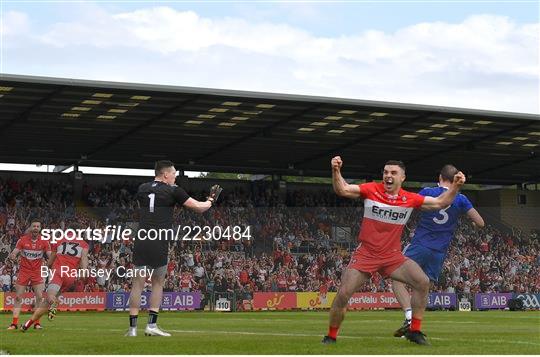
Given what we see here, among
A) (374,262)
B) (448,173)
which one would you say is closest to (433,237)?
(448,173)

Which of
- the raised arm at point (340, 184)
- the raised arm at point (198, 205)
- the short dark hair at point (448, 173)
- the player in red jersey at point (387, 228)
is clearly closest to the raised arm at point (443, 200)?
the player in red jersey at point (387, 228)

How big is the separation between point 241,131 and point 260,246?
17.2 feet

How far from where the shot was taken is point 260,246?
41.5m

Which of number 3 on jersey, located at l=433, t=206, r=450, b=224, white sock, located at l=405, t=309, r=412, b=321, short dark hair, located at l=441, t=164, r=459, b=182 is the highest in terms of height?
short dark hair, located at l=441, t=164, r=459, b=182

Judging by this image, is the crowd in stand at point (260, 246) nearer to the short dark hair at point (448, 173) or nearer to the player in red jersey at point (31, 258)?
the player in red jersey at point (31, 258)

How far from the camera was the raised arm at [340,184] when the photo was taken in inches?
429

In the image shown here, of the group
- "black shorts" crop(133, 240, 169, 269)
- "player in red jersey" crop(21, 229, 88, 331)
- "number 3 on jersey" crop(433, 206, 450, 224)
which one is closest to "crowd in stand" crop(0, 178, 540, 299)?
"player in red jersey" crop(21, 229, 88, 331)

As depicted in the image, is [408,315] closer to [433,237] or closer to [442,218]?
[433,237]

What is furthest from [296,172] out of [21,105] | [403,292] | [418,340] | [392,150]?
[418,340]

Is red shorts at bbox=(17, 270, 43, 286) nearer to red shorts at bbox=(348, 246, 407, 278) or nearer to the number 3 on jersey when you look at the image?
the number 3 on jersey

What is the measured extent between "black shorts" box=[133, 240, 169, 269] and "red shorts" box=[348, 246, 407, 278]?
2.81 m

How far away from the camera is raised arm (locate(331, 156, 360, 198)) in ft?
35.8

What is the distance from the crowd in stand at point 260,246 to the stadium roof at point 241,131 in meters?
2.24

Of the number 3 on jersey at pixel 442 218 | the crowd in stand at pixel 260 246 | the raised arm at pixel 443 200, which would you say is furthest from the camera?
the crowd in stand at pixel 260 246
